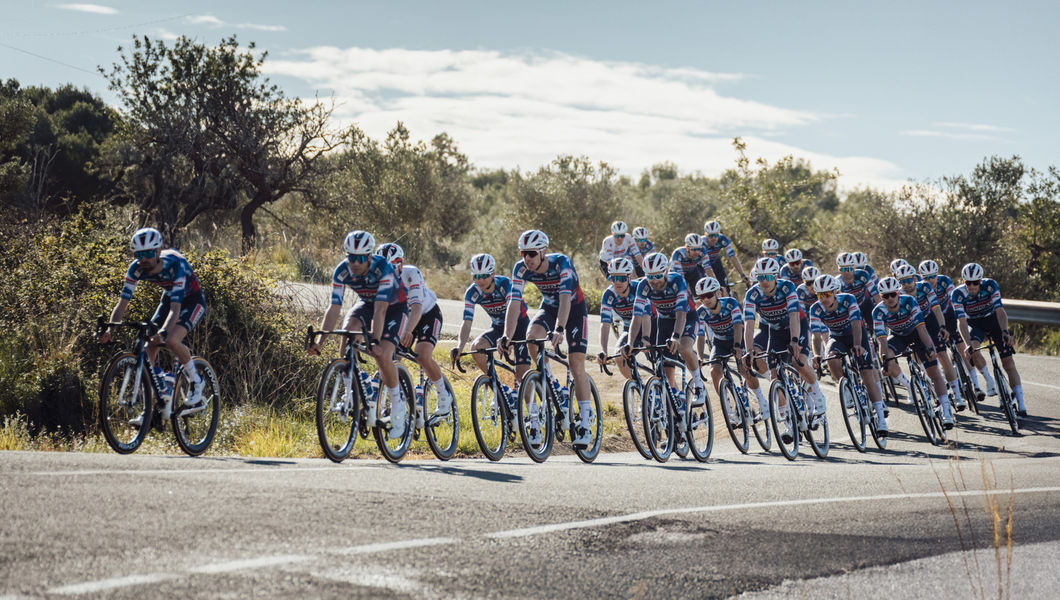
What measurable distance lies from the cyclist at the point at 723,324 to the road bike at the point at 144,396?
239 inches

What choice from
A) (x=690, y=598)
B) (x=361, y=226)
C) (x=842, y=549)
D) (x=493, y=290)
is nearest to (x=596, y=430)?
(x=493, y=290)

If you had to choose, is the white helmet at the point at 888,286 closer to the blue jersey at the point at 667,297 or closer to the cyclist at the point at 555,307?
the blue jersey at the point at 667,297

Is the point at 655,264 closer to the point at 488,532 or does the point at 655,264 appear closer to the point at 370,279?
the point at 370,279

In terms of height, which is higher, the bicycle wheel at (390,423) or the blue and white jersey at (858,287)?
the blue and white jersey at (858,287)

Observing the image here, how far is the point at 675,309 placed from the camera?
11.4m

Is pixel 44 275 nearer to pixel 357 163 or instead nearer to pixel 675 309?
pixel 675 309

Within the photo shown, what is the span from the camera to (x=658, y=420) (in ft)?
33.0

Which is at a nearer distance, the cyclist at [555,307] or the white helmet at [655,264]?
the cyclist at [555,307]

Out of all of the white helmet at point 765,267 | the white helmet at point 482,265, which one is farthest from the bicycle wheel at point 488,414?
the white helmet at point 765,267

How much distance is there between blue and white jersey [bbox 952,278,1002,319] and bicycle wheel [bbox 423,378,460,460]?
9.27m

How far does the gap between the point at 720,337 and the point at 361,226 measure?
90.9 ft

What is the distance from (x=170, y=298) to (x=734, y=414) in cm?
683

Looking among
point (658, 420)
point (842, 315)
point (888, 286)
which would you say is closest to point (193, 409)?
point (658, 420)

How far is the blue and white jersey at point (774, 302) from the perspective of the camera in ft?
38.8
